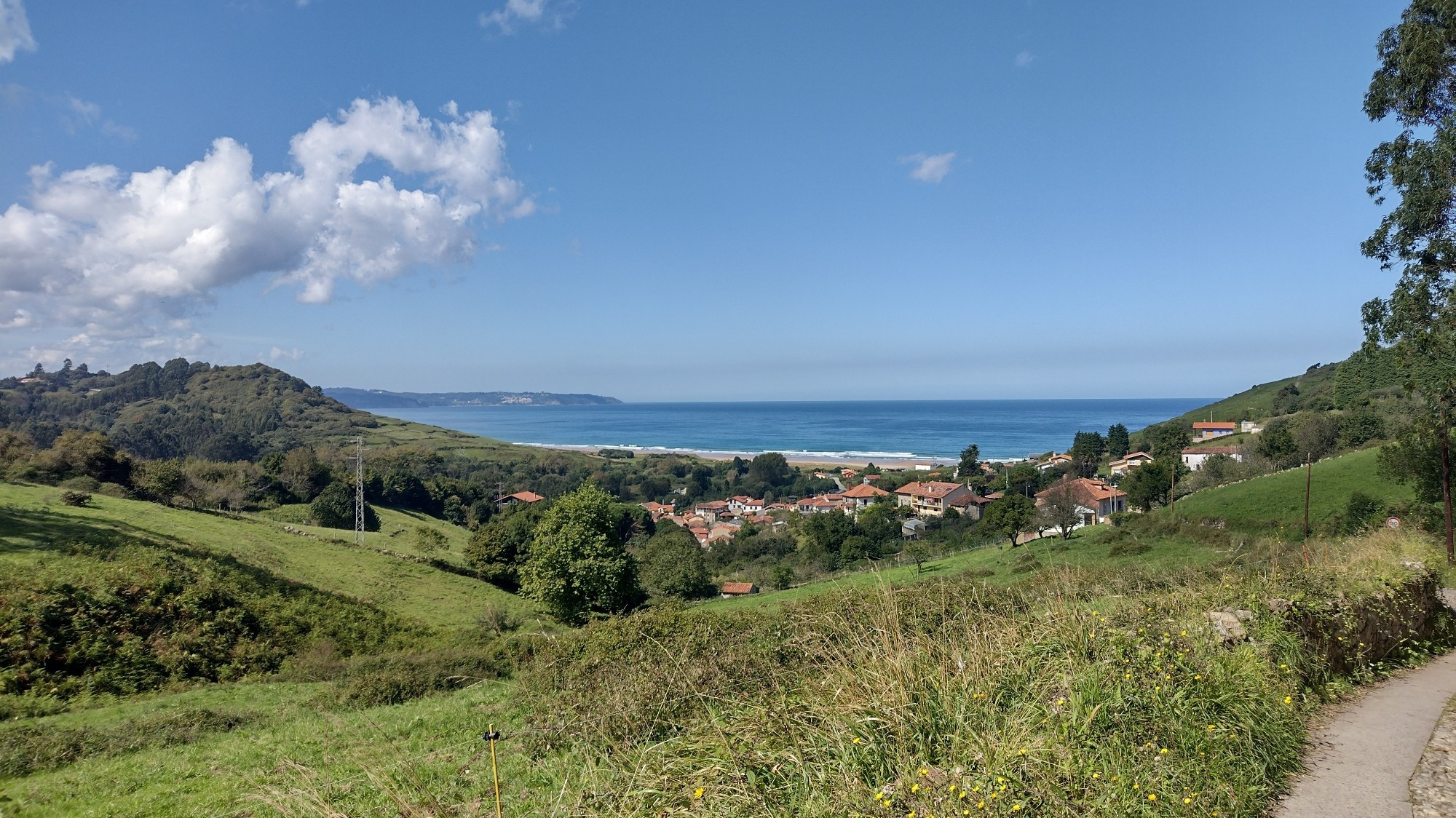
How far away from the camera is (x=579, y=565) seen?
27.0 metres

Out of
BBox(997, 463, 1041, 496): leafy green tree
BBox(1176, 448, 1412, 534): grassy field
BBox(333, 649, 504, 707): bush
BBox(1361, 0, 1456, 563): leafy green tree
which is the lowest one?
BBox(997, 463, 1041, 496): leafy green tree

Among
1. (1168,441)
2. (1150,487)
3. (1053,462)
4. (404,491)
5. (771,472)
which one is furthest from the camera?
(771,472)

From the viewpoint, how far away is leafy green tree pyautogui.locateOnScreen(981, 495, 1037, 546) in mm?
37156

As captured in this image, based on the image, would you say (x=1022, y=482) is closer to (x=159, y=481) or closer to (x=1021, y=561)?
(x=1021, y=561)

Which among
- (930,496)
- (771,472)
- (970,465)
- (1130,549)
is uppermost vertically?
(1130,549)

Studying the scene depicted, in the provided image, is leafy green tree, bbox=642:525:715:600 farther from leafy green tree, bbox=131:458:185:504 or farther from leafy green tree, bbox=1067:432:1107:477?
leafy green tree, bbox=1067:432:1107:477

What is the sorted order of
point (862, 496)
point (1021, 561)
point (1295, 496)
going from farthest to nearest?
point (862, 496), point (1295, 496), point (1021, 561)

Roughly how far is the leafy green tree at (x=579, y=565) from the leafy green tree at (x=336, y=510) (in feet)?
77.3

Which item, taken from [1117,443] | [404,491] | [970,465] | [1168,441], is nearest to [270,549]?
[404,491]

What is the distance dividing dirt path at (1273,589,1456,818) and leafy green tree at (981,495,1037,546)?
104 feet

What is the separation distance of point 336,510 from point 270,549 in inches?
841

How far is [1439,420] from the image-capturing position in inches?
509

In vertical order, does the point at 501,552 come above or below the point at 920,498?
above

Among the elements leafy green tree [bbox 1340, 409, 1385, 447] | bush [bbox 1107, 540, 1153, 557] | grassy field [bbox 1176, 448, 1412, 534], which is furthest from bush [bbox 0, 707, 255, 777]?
leafy green tree [bbox 1340, 409, 1385, 447]
